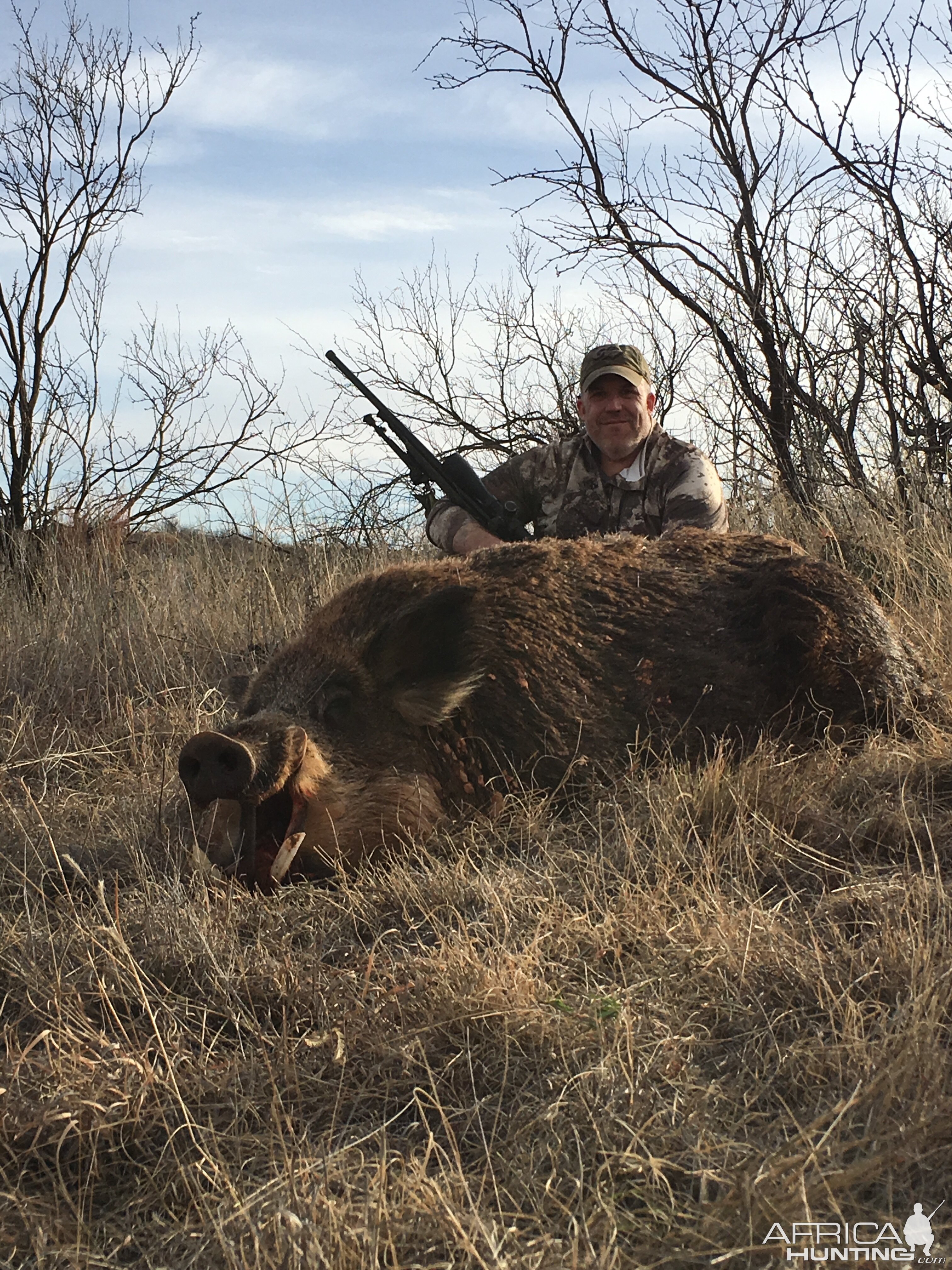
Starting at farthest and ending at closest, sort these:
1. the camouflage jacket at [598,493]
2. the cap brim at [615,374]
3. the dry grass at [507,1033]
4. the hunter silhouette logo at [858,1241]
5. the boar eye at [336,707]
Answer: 1. the cap brim at [615,374]
2. the camouflage jacket at [598,493]
3. the boar eye at [336,707]
4. the dry grass at [507,1033]
5. the hunter silhouette logo at [858,1241]

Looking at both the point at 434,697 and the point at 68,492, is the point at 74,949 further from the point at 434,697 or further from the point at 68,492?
the point at 68,492

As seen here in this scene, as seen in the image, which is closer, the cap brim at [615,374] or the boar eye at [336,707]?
the boar eye at [336,707]

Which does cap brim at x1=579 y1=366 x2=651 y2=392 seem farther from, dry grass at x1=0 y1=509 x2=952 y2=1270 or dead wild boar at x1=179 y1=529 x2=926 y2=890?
dry grass at x1=0 y1=509 x2=952 y2=1270

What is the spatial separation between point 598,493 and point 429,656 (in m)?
3.55

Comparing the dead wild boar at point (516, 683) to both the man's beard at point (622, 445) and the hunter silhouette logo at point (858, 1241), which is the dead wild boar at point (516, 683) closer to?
the hunter silhouette logo at point (858, 1241)

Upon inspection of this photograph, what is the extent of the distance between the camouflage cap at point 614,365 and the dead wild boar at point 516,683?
2431 millimetres

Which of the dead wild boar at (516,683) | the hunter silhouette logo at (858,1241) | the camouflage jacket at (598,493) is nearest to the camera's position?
the hunter silhouette logo at (858,1241)

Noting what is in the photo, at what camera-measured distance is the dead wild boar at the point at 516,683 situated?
3566mm

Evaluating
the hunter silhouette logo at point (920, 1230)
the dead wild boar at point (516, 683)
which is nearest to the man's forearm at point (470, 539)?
the dead wild boar at point (516, 683)

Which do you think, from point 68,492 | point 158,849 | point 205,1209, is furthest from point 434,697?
point 68,492

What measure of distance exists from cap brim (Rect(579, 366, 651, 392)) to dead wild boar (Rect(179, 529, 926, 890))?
7.82 feet

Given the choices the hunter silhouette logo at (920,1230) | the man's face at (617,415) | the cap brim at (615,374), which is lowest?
the hunter silhouette logo at (920,1230)

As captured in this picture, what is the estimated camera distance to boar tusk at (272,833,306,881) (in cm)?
343

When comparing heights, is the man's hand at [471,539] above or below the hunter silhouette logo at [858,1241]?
above
